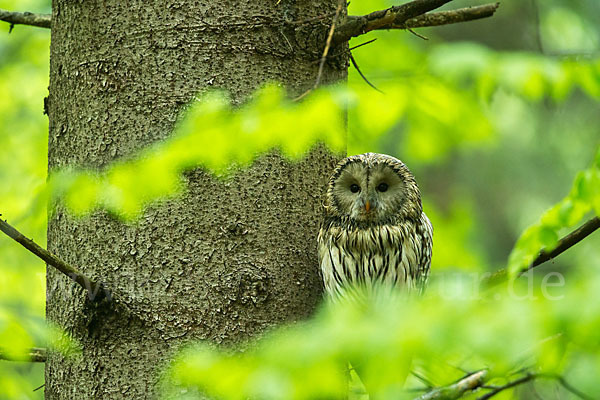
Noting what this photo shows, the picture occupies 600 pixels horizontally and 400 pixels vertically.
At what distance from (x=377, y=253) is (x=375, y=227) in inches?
4.9

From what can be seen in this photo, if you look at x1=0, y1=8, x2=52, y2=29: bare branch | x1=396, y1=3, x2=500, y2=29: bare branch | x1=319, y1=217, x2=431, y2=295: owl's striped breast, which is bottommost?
x1=319, y1=217, x2=431, y2=295: owl's striped breast

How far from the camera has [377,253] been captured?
297 cm

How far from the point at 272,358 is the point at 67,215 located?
1249 mm

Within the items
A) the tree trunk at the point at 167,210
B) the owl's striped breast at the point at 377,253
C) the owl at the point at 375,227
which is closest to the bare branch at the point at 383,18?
the tree trunk at the point at 167,210

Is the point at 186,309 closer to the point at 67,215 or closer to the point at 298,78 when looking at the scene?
the point at 67,215

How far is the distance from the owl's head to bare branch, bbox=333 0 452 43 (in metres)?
0.67

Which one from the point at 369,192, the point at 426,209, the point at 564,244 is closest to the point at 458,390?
the point at 564,244

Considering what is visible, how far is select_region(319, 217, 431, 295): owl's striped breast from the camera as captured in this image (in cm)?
291

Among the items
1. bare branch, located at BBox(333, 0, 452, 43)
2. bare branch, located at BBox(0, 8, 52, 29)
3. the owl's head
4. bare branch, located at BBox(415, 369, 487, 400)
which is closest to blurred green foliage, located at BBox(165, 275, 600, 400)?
bare branch, located at BBox(415, 369, 487, 400)

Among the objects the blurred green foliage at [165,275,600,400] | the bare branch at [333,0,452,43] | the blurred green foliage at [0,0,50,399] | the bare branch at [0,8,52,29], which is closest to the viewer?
the blurred green foliage at [165,275,600,400]

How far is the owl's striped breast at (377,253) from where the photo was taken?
291 cm

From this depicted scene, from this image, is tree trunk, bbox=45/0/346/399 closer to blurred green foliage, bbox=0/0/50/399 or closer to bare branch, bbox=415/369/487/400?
bare branch, bbox=415/369/487/400

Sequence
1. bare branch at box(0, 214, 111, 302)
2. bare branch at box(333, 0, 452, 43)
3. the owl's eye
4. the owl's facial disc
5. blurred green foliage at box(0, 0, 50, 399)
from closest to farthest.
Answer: bare branch at box(0, 214, 111, 302) < bare branch at box(333, 0, 452, 43) < the owl's facial disc < the owl's eye < blurred green foliage at box(0, 0, 50, 399)

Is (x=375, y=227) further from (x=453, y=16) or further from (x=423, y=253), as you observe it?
(x=453, y=16)
